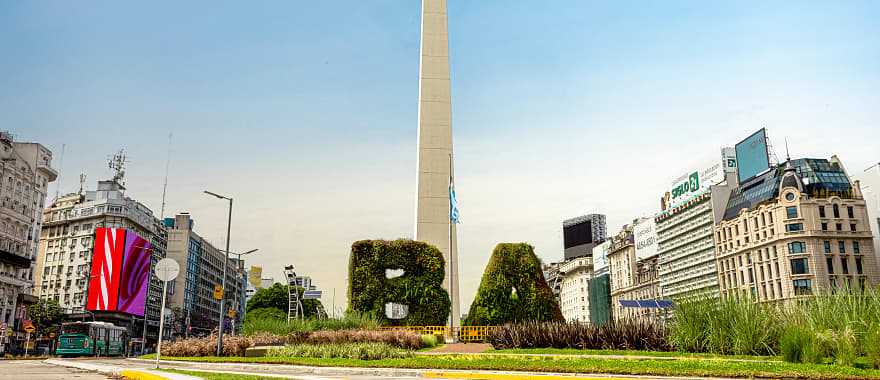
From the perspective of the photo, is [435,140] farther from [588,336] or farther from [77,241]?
[77,241]

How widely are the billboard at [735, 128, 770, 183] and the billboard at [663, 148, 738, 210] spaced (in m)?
4.00

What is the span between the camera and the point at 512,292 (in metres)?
32.3

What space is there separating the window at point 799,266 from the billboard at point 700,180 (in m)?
23.1

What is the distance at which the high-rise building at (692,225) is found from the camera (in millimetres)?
114000

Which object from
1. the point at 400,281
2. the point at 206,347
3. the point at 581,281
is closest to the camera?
the point at 206,347

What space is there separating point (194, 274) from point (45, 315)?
59503 millimetres

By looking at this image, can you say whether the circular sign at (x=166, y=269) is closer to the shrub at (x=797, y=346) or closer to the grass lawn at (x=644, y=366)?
the grass lawn at (x=644, y=366)

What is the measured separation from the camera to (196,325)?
138m

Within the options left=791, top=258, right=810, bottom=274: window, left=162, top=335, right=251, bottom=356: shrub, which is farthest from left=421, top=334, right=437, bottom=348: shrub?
left=791, top=258, right=810, bottom=274: window

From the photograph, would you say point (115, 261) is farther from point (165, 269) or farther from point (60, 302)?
point (165, 269)

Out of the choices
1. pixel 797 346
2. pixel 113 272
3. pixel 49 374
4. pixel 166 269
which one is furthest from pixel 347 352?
pixel 113 272

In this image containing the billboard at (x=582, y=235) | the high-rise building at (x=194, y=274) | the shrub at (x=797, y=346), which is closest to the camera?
the shrub at (x=797, y=346)

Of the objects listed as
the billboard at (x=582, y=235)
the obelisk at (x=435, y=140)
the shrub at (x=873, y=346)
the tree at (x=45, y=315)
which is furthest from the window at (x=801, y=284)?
the billboard at (x=582, y=235)

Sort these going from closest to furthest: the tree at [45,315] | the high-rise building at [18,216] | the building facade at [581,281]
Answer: the high-rise building at [18,216] < the tree at [45,315] < the building facade at [581,281]
